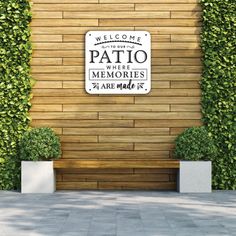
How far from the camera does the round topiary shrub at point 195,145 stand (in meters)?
8.39

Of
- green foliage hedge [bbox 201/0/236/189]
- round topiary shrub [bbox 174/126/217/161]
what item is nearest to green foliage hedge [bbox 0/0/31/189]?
round topiary shrub [bbox 174/126/217/161]

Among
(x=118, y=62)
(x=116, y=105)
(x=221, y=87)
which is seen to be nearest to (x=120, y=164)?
(x=116, y=105)

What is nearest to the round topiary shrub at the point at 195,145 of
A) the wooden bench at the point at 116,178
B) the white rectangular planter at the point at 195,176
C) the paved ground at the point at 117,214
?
the white rectangular planter at the point at 195,176

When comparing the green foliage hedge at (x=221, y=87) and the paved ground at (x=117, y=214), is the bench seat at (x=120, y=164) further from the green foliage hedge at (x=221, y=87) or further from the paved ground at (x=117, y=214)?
the green foliage hedge at (x=221, y=87)

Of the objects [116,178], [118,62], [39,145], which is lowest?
[116,178]

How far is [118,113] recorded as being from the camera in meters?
8.84

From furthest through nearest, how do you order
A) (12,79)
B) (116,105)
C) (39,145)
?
(116,105), (12,79), (39,145)

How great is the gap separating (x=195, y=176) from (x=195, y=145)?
0.42 metres

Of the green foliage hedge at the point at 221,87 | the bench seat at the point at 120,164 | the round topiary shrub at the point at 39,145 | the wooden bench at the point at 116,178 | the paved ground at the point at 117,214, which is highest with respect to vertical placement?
the green foliage hedge at the point at 221,87

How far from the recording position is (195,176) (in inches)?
331

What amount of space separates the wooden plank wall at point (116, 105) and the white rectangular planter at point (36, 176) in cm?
46

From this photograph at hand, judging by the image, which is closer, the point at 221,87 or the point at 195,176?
the point at 195,176

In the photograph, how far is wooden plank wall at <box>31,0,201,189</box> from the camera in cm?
882

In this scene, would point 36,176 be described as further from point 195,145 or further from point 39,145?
point 195,145
